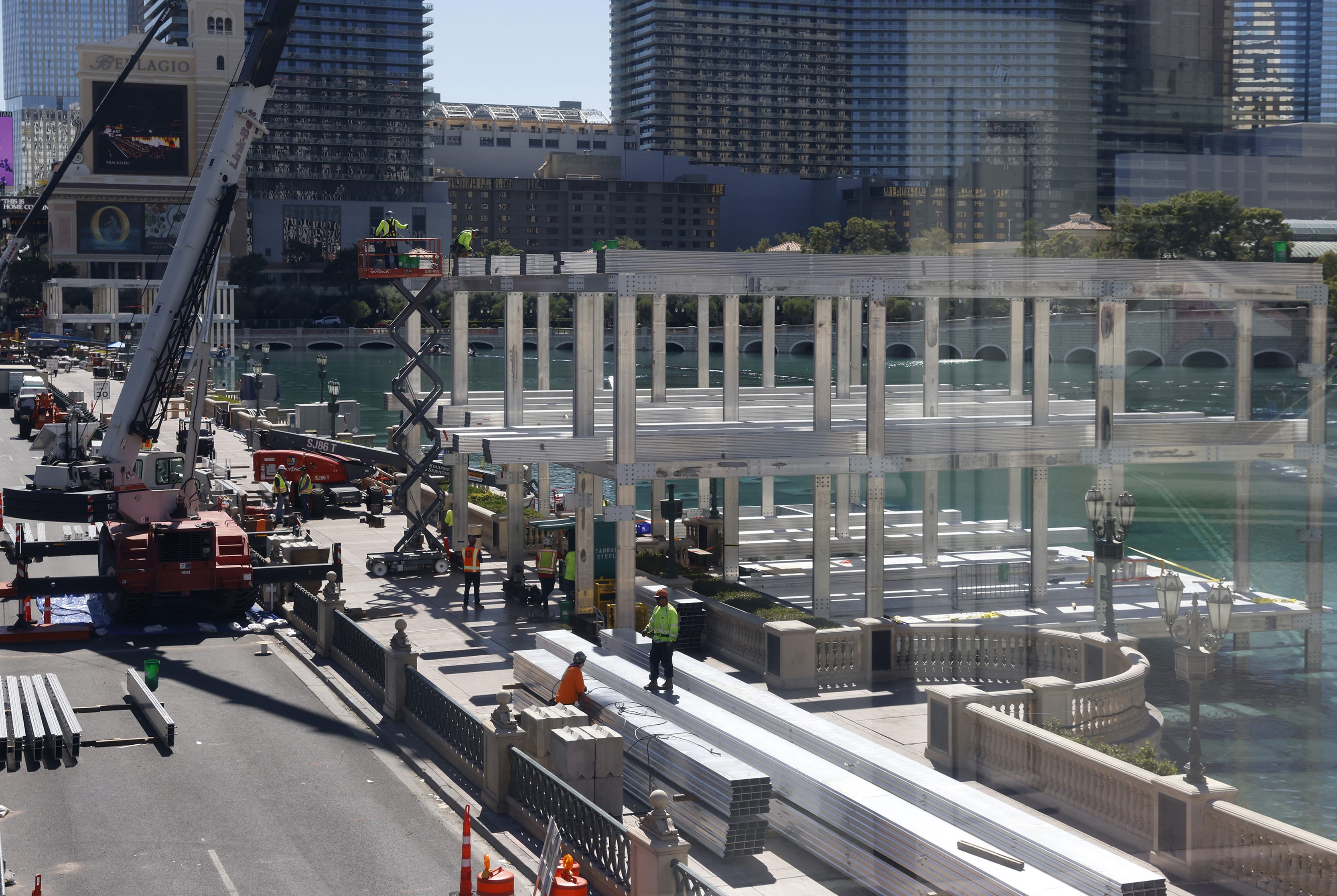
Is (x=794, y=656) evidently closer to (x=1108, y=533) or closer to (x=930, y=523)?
(x=1108, y=533)

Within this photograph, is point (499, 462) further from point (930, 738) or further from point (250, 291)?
point (250, 291)

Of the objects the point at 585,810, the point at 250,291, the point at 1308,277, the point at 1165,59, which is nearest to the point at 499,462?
the point at 585,810

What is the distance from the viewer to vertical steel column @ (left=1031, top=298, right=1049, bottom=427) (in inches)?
1105

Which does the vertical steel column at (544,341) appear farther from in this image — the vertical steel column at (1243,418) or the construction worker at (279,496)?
the vertical steel column at (1243,418)

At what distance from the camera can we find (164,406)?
31.8 meters

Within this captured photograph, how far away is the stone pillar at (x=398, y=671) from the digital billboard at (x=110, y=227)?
17901 centimetres

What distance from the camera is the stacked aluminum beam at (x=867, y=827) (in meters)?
12.3

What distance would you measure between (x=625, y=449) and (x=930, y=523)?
9.26m

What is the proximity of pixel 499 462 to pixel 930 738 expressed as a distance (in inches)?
421

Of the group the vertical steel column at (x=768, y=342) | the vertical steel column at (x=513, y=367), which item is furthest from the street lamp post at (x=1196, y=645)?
the vertical steel column at (x=768, y=342)

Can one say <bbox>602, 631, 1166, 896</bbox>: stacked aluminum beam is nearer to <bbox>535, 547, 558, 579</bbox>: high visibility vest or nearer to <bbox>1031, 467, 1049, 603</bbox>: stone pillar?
<bbox>535, 547, 558, 579</bbox>: high visibility vest

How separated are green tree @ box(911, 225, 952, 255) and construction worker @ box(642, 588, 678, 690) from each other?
575cm

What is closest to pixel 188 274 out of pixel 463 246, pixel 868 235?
pixel 463 246

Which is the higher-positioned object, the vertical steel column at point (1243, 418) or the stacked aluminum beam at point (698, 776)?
the vertical steel column at point (1243, 418)
